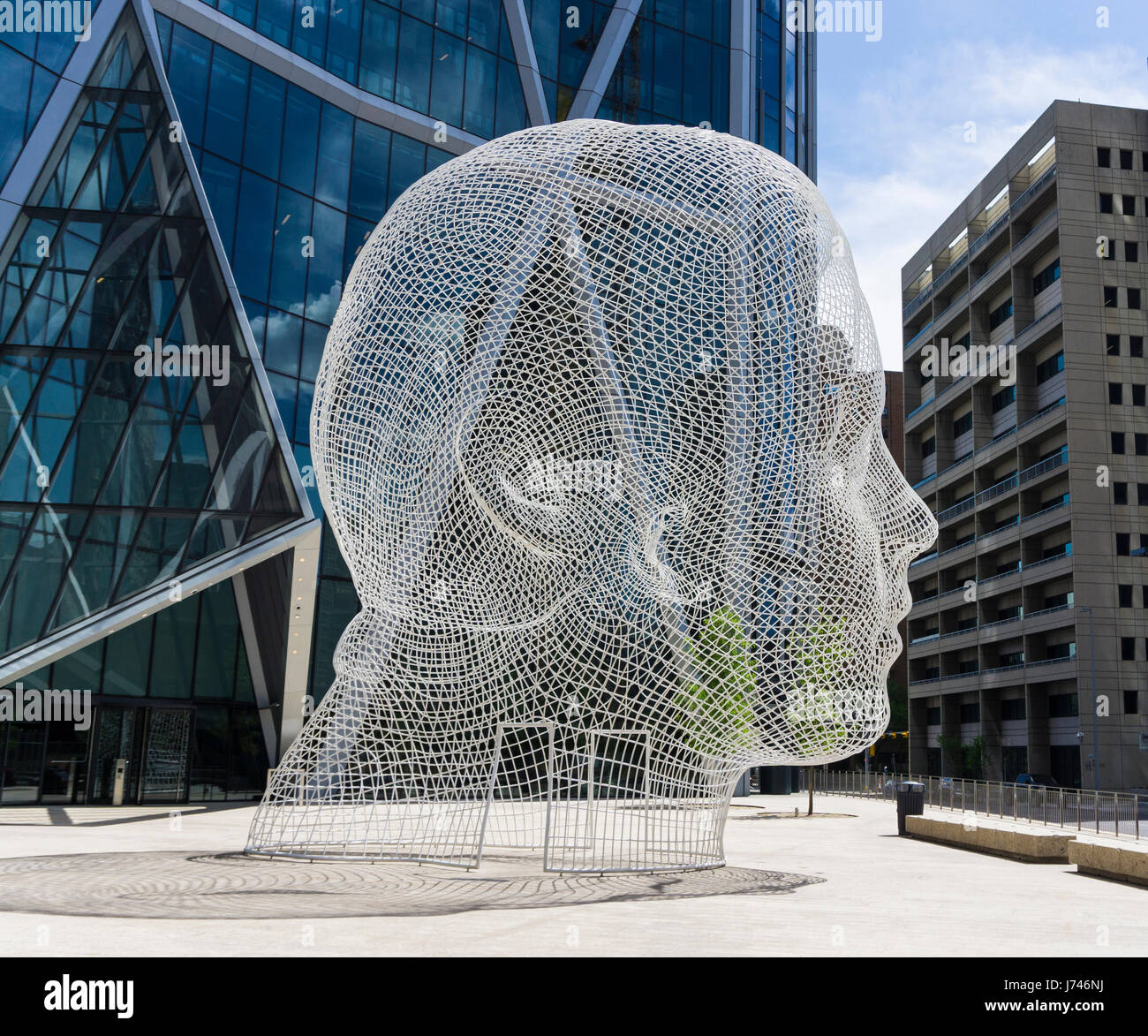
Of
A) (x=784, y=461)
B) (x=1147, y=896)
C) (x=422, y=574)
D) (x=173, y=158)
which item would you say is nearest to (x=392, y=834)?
(x=422, y=574)

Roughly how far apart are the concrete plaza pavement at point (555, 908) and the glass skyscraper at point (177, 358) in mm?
6572

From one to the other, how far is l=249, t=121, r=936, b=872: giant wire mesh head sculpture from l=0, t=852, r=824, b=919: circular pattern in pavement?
60 cm

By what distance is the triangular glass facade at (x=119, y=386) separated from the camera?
768 inches

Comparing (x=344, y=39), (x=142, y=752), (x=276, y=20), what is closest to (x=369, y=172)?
(x=344, y=39)

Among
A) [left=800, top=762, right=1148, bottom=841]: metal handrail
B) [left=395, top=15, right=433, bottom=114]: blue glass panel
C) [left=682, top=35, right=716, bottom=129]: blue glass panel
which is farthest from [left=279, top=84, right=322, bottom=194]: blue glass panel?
[left=800, top=762, right=1148, bottom=841]: metal handrail

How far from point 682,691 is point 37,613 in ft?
40.2

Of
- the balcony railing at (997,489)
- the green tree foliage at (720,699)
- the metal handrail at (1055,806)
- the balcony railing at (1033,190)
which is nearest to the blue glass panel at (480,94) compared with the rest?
the metal handrail at (1055,806)

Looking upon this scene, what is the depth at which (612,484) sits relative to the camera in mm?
11477

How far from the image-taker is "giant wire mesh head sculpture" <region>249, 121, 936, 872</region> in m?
11.1

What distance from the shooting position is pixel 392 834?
52.6ft

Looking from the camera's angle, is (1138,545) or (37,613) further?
(1138,545)

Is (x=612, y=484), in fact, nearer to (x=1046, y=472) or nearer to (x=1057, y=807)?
(x=1057, y=807)

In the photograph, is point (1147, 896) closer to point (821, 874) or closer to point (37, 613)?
point (821, 874)
